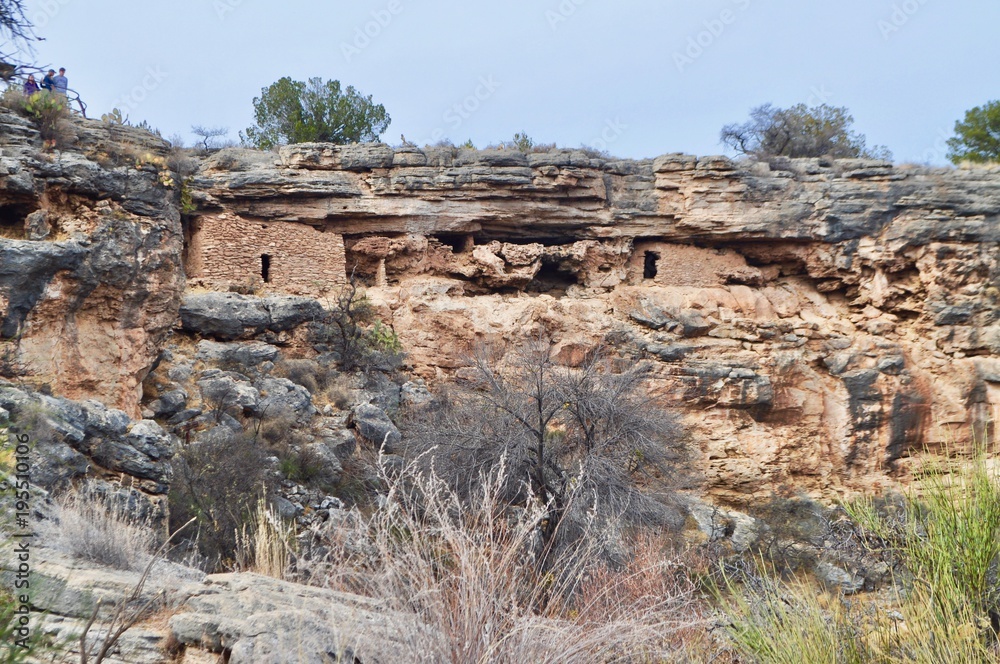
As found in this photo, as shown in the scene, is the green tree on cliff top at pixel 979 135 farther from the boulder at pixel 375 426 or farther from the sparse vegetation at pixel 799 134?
the boulder at pixel 375 426

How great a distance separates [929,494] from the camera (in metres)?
4.71

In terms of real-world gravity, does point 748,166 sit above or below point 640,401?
above

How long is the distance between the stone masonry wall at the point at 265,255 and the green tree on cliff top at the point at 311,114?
5.88m

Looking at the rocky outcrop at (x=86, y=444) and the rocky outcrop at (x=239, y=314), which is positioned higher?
the rocky outcrop at (x=239, y=314)

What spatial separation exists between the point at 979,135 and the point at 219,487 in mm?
20590

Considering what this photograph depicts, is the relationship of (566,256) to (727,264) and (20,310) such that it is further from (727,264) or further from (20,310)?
(20,310)

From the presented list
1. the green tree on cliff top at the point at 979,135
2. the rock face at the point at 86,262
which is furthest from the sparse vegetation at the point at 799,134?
the rock face at the point at 86,262

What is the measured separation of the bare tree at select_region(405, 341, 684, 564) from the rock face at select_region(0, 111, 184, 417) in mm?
4026

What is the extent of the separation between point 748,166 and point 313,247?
842cm

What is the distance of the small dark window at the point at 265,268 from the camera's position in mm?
15680

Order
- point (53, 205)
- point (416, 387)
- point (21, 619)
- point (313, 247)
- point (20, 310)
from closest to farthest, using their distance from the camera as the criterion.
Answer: point (21, 619) < point (20, 310) < point (53, 205) < point (416, 387) < point (313, 247)

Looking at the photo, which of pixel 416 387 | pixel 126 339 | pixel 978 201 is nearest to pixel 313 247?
pixel 416 387

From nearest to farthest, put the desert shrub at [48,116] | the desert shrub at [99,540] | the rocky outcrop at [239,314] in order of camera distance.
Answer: the desert shrub at [99,540]
the desert shrub at [48,116]
the rocky outcrop at [239,314]

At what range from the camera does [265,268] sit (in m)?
15.9
